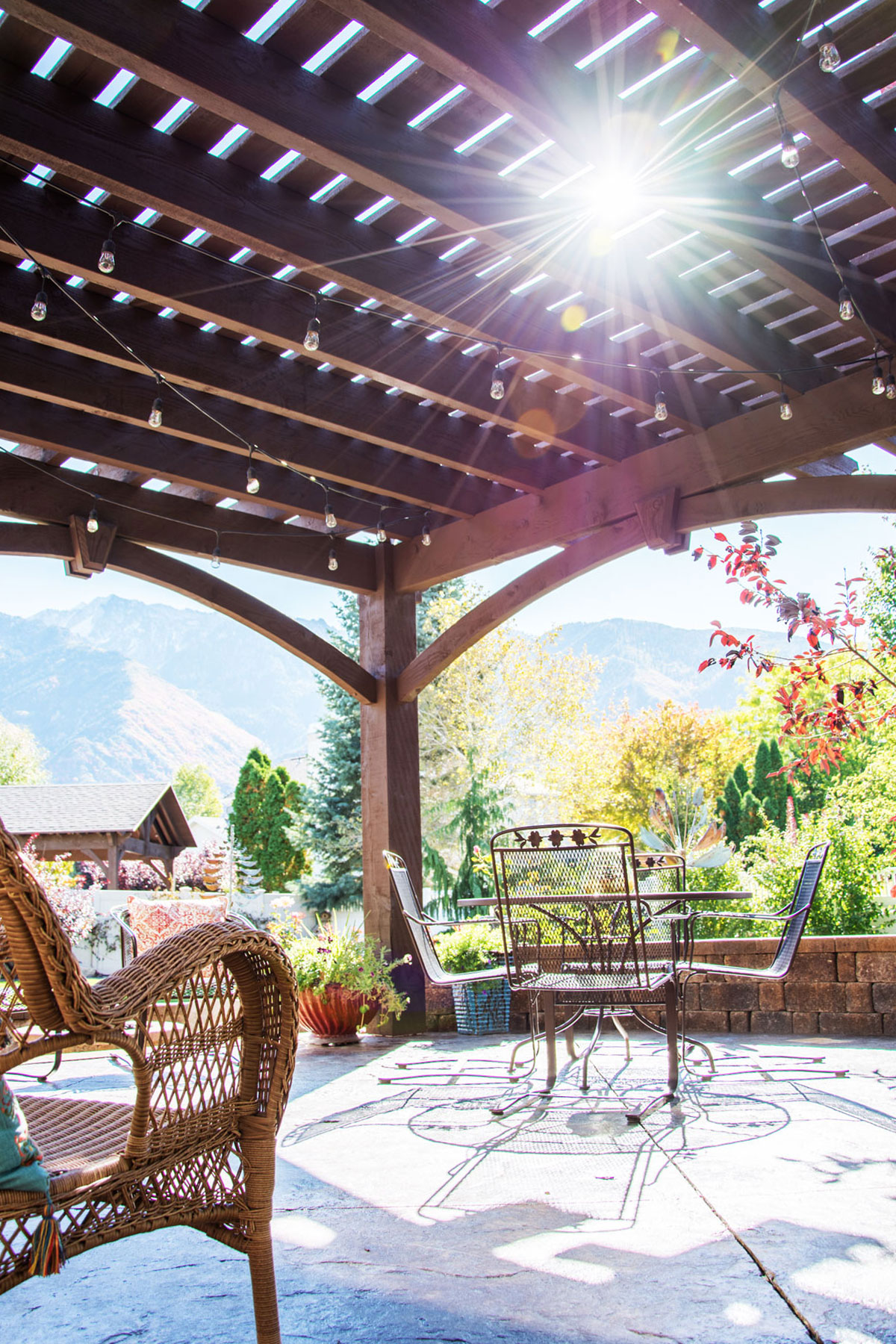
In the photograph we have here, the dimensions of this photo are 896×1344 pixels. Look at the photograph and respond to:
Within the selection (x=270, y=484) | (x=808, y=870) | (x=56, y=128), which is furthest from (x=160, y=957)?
(x=270, y=484)

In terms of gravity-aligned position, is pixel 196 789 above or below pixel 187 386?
above

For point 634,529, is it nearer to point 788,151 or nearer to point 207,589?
point 207,589

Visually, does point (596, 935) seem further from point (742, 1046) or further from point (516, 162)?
point (516, 162)

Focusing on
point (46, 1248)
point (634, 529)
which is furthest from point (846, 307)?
point (46, 1248)

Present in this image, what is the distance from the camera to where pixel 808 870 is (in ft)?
13.0

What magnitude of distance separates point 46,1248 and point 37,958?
0.34 meters

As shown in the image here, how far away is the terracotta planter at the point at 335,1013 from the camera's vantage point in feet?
16.9

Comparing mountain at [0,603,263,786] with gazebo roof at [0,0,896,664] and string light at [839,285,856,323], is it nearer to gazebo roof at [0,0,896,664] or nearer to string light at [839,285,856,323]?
gazebo roof at [0,0,896,664]

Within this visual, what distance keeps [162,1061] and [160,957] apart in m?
0.16

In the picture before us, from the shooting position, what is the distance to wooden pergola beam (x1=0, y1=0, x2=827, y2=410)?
2285mm

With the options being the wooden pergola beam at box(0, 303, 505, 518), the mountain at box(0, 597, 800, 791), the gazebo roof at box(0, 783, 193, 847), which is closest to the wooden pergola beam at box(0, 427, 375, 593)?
the wooden pergola beam at box(0, 303, 505, 518)

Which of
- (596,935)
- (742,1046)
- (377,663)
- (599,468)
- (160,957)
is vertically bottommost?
(742,1046)

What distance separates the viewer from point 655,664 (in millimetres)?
135625

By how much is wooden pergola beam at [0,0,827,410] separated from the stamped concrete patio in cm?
260
